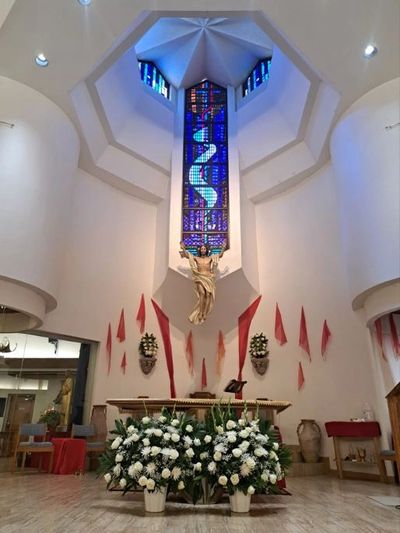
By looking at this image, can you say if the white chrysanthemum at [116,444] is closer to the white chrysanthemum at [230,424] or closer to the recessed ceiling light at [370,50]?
the white chrysanthemum at [230,424]

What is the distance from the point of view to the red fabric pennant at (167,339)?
26.3 ft

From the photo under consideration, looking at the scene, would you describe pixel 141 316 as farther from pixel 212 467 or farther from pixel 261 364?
pixel 212 467

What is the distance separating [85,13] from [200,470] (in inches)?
257

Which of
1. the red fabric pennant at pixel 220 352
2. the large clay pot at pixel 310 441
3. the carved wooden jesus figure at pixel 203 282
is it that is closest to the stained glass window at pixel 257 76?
the carved wooden jesus figure at pixel 203 282

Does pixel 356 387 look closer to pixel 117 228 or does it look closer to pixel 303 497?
pixel 303 497

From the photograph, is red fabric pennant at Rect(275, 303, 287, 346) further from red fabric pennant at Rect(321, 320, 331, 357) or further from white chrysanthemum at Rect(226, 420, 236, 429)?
white chrysanthemum at Rect(226, 420, 236, 429)

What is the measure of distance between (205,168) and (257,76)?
2.89m

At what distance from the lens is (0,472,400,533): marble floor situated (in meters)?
2.54

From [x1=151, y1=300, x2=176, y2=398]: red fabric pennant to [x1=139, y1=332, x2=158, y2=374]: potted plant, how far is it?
25 centimetres

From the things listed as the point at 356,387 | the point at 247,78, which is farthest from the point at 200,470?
the point at 247,78

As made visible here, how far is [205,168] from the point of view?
960cm

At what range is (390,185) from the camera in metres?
5.81

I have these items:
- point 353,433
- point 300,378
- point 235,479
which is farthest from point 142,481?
point 300,378

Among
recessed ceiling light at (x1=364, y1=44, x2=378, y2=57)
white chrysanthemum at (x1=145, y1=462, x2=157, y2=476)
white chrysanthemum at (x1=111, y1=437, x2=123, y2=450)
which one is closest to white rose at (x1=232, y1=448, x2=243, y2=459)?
white chrysanthemum at (x1=145, y1=462, x2=157, y2=476)
